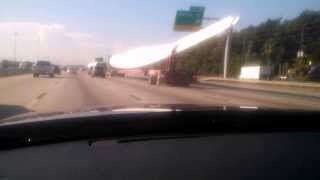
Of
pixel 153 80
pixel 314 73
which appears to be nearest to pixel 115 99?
pixel 153 80

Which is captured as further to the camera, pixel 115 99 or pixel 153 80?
pixel 153 80

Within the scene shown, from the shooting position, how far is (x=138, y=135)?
117 inches

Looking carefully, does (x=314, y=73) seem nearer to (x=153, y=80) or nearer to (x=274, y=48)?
(x=153, y=80)

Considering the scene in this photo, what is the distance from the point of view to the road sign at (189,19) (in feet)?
195

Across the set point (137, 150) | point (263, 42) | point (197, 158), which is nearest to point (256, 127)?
point (197, 158)

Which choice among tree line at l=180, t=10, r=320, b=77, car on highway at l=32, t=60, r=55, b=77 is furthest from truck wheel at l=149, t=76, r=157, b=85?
tree line at l=180, t=10, r=320, b=77

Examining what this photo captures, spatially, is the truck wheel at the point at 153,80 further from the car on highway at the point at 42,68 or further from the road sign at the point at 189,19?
the car on highway at the point at 42,68

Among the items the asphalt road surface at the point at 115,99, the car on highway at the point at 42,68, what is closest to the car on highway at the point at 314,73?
the car on highway at the point at 42,68

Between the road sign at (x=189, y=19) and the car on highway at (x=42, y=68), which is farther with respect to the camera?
the car on highway at (x=42, y=68)

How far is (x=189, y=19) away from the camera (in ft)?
198

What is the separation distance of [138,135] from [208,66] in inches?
4473

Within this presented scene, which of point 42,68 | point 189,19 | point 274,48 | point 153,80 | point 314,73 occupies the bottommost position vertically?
point 153,80

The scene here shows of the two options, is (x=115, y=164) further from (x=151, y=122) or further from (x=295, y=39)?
(x=295, y=39)

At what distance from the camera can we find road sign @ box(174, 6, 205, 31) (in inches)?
2336
